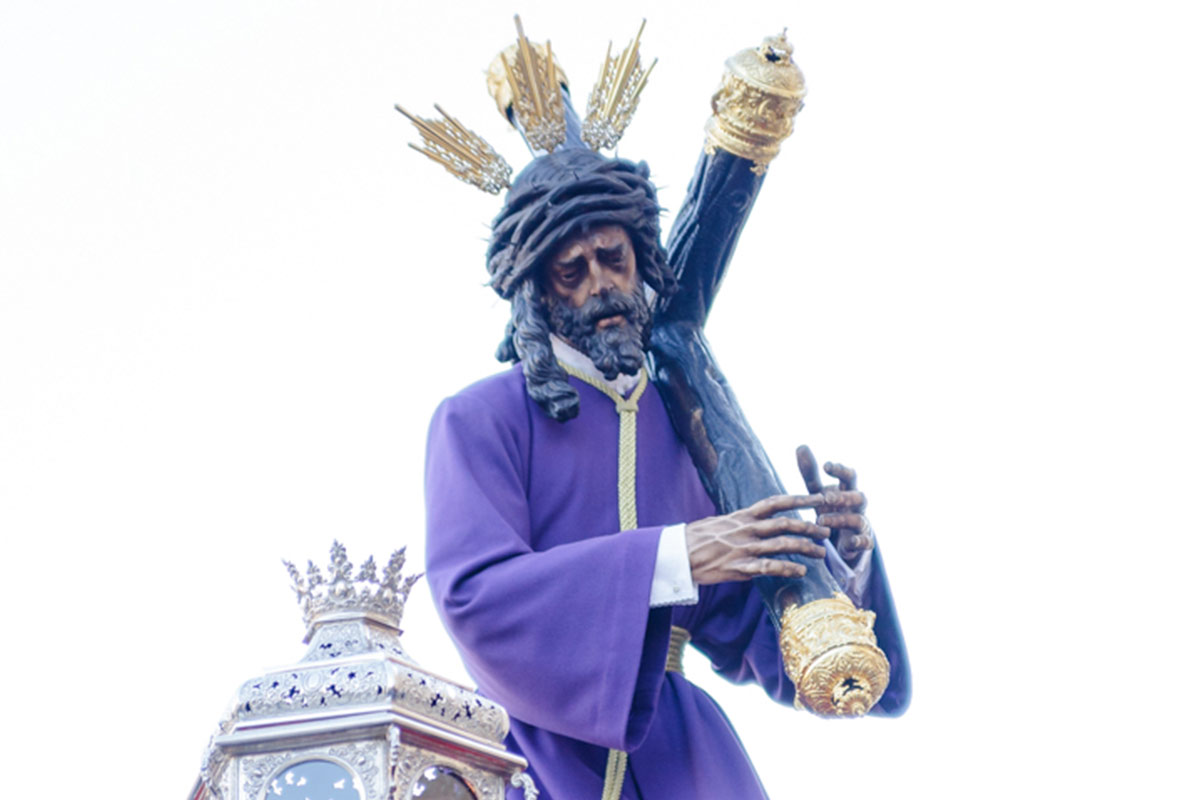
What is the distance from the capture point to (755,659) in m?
3.59

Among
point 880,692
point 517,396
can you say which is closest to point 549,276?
point 517,396

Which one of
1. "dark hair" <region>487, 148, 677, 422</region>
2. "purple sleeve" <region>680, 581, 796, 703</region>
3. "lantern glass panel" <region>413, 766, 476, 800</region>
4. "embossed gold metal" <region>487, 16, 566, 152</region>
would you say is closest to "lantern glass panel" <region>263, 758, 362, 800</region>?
"lantern glass panel" <region>413, 766, 476, 800</region>

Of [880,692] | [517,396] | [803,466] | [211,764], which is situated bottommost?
[211,764]

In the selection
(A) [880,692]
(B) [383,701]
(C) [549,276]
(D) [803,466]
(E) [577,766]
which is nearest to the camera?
(B) [383,701]

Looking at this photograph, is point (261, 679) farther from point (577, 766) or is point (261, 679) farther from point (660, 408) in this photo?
point (660, 408)

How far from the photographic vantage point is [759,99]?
3.54 meters

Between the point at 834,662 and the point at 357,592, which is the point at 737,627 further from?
the point at 357,592

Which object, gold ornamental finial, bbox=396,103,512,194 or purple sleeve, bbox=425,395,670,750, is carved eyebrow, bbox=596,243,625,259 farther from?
purple sleeve, bbox=425,395,670,750

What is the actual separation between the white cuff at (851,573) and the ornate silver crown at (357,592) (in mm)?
1126

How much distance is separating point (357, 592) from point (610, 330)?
1.21 metres

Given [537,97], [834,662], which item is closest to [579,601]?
[834,662]

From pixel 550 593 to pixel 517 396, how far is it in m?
0.67

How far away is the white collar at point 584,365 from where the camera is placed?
3.71m

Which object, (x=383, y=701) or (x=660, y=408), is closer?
(x=383, y=701)
